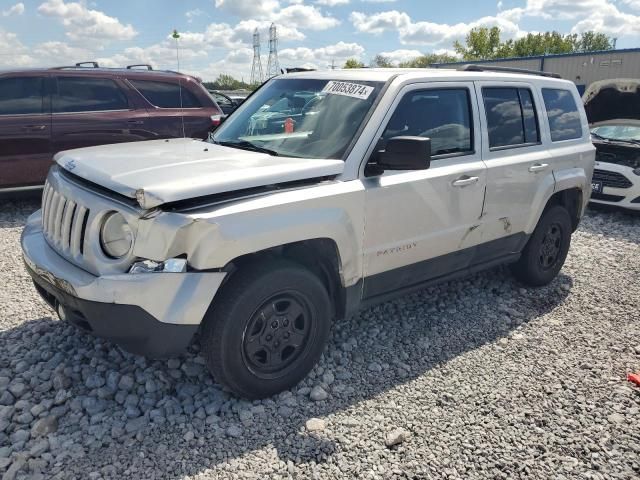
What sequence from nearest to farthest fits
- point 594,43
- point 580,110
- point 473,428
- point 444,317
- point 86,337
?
point 473,428
point 86,337
point 444,317
point 580,110
point 594,43

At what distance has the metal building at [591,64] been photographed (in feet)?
83.5

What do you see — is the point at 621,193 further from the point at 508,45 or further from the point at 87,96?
the point at 508,45

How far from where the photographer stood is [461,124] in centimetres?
382

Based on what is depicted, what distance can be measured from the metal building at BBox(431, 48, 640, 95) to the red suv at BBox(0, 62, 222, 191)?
22169 millimetres

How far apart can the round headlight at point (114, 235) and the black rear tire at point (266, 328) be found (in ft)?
1.81

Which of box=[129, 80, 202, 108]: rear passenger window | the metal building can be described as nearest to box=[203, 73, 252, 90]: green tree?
the metal building

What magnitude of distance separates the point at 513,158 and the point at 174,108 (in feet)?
17.2

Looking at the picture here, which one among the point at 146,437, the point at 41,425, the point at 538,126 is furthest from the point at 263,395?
the point at 538,126

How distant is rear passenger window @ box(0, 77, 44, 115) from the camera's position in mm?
6543

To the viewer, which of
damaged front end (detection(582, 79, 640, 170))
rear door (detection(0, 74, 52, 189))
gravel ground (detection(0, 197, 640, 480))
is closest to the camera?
gravel ground (detection(0, 197, 640, 480))

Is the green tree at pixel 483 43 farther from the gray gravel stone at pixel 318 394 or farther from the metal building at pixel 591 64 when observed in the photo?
the gray gravel stone at pixel 318 394

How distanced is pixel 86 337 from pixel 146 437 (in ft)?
3.87

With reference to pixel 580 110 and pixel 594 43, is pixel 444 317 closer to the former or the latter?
pixel 580 110

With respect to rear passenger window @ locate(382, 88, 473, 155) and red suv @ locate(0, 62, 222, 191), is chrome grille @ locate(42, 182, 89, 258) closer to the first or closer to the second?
rear passenger window @ locate(382, 88, 473, 155)
